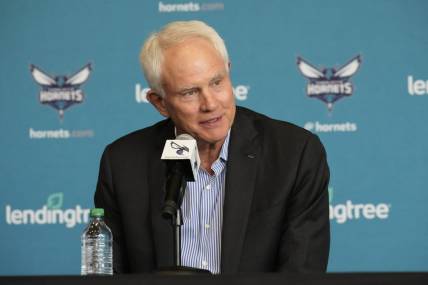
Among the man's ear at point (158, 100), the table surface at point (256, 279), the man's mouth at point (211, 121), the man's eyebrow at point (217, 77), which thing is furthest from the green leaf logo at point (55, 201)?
the table surface at point (256, 279)

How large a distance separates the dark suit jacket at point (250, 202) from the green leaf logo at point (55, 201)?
1.79 metres

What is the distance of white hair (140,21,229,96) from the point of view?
3088 mm

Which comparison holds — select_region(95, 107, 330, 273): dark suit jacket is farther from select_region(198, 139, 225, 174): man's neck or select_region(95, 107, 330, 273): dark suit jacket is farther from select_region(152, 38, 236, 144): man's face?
select_region(152, 38, 236, 144): man's face

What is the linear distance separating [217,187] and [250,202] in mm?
159

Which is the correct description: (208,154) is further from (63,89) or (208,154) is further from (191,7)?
(63,89)

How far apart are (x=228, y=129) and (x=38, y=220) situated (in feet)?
7.54

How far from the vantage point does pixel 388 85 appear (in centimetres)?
497

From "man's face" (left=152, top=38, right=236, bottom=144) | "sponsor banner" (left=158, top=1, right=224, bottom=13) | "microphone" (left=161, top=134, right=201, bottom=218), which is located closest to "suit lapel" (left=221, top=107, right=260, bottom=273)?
"man's face" (left=152, top=38, right=236, bottom=144)

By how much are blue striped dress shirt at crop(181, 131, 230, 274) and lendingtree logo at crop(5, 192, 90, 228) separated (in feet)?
6.49

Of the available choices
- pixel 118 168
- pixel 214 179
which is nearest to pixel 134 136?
pixel 118 168

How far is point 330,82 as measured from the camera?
497cm

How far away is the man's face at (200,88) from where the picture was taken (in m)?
3.03

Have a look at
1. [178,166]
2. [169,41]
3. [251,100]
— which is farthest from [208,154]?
[251,100]

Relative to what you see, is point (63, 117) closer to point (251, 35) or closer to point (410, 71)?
point (251, 35)
